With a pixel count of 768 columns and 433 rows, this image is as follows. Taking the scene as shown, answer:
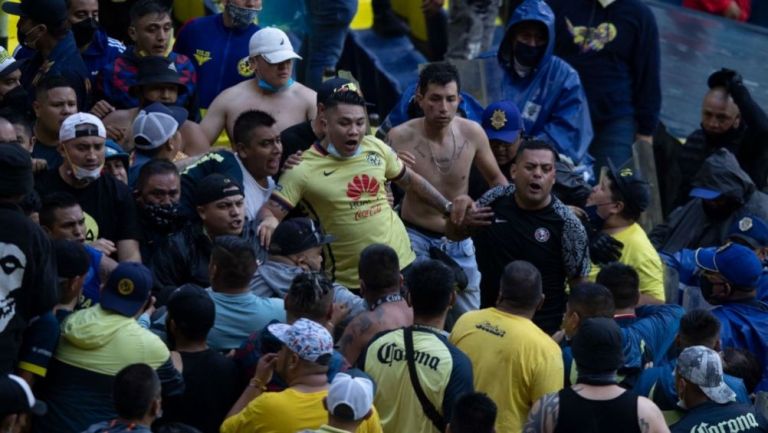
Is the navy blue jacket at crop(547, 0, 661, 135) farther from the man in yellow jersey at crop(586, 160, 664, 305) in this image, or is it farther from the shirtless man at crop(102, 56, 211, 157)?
the shirtless man at crop(102, 56, 211, 157)

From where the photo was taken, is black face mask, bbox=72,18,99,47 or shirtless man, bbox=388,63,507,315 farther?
black face mask, bbox=72,18,99,47

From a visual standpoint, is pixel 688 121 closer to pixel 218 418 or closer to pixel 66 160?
pixel 66 160

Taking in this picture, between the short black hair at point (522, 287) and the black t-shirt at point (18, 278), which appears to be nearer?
the black t-shirt at point (18, 278)

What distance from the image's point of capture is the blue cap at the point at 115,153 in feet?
34.9

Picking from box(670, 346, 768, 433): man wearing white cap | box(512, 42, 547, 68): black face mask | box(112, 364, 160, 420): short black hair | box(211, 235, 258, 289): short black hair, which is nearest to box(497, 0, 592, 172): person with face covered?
box(512, 42, 547, 68): black face mask

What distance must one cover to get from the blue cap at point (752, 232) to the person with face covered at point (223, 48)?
3682mm

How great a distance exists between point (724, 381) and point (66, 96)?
447 cm

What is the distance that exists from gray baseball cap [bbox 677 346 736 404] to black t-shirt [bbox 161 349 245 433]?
7.74 feet

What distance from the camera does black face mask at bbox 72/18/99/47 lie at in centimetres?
1235

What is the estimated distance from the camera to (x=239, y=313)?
888 cm

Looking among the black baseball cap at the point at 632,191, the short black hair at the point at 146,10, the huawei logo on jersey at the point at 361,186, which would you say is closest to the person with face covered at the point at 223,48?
the short black hair at the point at 146,10

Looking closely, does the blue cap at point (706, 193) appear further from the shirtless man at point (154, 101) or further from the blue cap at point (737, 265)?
the shirtless man at point (154, 101)

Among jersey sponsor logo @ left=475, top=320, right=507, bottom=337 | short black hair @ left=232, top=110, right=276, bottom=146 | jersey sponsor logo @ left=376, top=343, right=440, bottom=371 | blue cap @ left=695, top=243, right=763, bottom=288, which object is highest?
short black hair @ left=232, top=110, right=276, bottom=146

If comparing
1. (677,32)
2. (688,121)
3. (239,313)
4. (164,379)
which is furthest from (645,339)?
(677,32)
